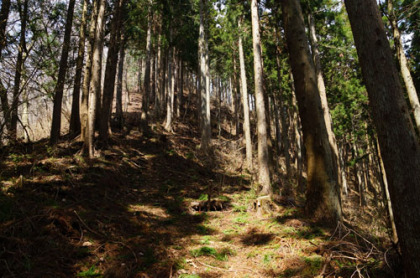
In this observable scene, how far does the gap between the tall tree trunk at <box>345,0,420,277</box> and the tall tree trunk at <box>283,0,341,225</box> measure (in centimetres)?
196

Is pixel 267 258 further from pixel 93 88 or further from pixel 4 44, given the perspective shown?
pixel 4 44

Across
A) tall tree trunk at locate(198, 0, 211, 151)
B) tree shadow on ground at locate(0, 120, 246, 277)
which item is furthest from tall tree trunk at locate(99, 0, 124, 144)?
tall tree trunk at locate(198, 0, 211, 151)

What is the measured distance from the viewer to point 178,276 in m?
3.06

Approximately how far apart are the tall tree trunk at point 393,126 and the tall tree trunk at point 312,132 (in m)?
1.96

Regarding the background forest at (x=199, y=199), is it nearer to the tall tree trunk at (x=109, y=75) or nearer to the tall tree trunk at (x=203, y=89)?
the tall tree trunk at (x=109, y=75)

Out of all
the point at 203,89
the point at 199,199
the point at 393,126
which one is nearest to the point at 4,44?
the point at 199,199

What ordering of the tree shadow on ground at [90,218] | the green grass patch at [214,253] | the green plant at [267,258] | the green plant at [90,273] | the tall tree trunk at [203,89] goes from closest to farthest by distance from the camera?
the green plant at [90,273], the tree shadow on ground at [90,218], the green plant at [267,258], the green grass patch at [214,253], the tall tree trunk at [203,89]

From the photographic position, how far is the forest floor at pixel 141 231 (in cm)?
296

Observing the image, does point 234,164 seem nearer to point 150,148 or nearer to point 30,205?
point 150,148

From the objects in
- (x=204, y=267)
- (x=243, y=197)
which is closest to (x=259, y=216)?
(x=243, y=197)

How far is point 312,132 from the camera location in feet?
15.0

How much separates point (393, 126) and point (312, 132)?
2193mm

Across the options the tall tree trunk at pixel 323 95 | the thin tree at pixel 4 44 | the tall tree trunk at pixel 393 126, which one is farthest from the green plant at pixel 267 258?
the tall tree trunk at pixel 323 95

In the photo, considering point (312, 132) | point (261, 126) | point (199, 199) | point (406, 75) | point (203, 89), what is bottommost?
point (199, 199)
